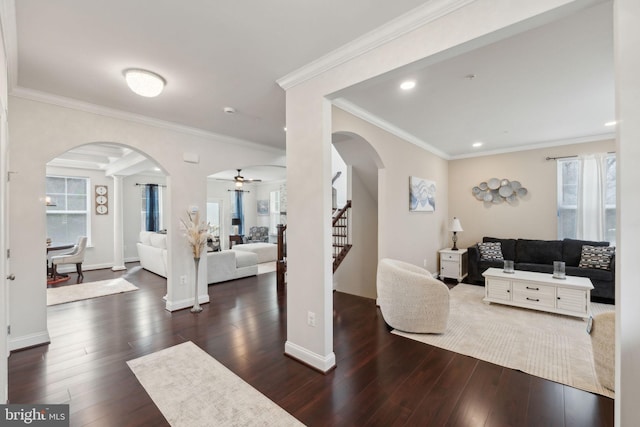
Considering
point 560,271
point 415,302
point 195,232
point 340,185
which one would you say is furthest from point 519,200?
point 195,232

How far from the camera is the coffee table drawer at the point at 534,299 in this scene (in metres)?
3.72

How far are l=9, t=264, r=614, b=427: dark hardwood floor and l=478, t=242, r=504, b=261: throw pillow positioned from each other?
3022 millimetres

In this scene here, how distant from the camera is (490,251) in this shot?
210 inches

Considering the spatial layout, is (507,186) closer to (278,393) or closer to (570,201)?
(570,201)

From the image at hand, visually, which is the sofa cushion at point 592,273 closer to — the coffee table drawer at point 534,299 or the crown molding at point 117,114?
the coffee table drawer at point 534,299

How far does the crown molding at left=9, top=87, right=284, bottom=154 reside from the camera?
9.32ft

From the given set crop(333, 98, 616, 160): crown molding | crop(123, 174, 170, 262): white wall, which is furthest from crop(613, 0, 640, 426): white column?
crop(123, 174, 170, 262): white wall

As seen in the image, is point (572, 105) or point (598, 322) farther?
point (572, 105)

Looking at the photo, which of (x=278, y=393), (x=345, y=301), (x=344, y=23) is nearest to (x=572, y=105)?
(x=344, y=23)

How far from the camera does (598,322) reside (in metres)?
2.19

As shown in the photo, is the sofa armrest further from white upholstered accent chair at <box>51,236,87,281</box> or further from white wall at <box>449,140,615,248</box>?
white upholstered accent chair at <box>51,236,87,281</box>

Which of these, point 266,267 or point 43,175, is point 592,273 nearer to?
point 266,267

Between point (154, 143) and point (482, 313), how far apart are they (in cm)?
520

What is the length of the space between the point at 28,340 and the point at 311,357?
9.91 ft
